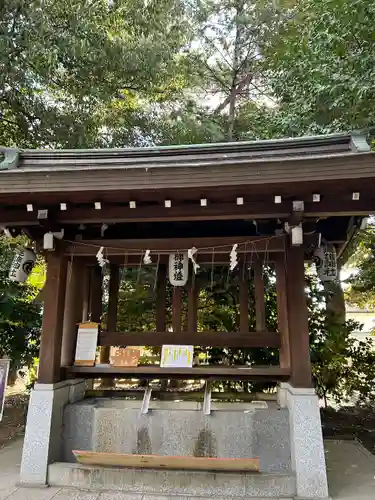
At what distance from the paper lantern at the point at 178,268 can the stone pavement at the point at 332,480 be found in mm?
2228

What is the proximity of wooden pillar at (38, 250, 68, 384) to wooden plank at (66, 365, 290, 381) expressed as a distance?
32 centimetres

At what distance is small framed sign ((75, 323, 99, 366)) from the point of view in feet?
14.6

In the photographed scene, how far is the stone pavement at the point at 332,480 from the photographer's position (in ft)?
12.0

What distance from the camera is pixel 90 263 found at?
493cm

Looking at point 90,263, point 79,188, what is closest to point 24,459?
point 90,263

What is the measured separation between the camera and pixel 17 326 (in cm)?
694

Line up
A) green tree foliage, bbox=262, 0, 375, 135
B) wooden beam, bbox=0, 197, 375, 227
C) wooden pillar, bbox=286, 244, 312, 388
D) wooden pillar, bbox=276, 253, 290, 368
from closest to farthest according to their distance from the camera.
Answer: wooden beam, bbox=0, 197, 375, 227 < wooden pillar, bbox=286, 244, 312, 388 < wooden pillar, bbox=276, 253, 290, 368 < green tree foliage, bbox=262, 0, 375, 135

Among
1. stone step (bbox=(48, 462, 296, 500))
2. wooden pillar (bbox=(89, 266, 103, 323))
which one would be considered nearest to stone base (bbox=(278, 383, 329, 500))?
stone step (bbox=(48, 462, 296, 500))

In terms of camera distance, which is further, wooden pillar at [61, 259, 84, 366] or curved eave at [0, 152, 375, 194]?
wooden pillar at [61, 259, 84, 366]

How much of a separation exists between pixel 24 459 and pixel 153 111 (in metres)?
9.16

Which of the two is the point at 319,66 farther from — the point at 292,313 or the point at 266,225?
the point at 292,313

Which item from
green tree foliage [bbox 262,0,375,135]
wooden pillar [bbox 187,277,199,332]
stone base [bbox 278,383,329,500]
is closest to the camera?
stone base [bbox 278,383,329,500]

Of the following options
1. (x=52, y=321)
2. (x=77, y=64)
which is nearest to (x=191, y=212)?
(x=52, y=321)

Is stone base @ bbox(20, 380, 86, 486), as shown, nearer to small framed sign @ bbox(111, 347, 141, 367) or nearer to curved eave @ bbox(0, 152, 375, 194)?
small framed sign @ bbox(111, 347, 141, 367)
